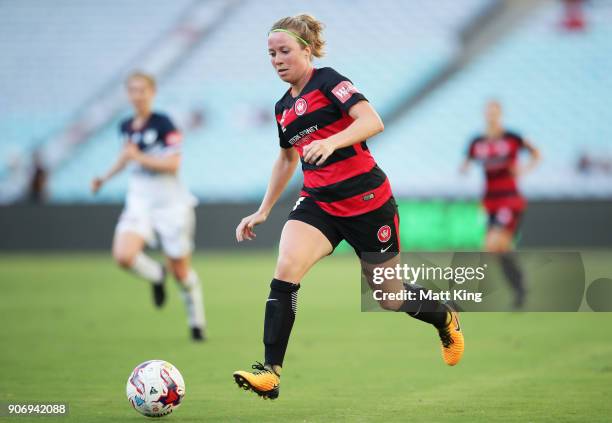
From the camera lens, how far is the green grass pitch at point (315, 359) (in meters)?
5.84

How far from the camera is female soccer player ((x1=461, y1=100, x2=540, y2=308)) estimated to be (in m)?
12.0

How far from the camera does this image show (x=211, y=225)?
69.6ft

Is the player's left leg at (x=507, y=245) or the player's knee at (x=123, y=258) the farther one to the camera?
the player's left leg at (x=507, y=245)

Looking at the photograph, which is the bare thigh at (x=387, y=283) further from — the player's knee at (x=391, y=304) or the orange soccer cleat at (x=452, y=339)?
the orange soccer cleat at (x=452, y=339)

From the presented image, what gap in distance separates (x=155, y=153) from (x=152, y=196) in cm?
48

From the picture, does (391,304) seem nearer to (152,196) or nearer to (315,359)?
(315,359)

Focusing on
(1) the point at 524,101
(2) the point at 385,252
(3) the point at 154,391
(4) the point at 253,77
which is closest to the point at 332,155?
(2) the point at 385,252

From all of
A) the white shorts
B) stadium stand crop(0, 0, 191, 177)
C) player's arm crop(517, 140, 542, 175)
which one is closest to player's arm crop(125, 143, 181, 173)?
the white shorts

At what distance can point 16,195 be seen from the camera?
77.2ft

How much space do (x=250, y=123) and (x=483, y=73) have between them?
5.82 metres

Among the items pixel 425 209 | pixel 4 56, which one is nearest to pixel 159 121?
pixel 425 209

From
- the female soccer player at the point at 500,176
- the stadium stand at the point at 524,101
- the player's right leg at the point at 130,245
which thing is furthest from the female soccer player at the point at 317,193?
the stadium stand at the point at 524,101

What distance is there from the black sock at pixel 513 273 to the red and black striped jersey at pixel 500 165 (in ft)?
2.41

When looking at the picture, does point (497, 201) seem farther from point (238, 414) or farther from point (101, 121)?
point (101, 121)
